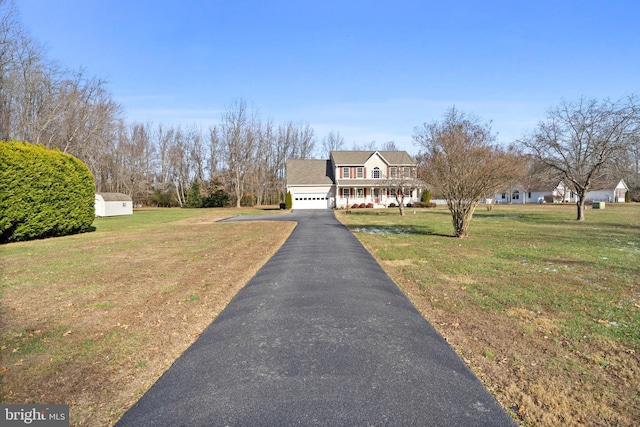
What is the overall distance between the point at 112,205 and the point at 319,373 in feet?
134

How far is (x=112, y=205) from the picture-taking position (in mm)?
37844

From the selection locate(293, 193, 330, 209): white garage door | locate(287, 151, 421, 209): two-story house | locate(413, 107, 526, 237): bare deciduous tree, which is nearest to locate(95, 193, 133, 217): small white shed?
locate(287, 151, 421, 209): two-story house

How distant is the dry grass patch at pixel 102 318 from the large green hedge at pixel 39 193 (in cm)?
552

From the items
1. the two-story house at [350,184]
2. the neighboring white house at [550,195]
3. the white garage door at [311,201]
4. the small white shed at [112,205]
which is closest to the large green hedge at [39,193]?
the small white shed at [112,205]

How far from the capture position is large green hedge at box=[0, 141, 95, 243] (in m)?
15.7

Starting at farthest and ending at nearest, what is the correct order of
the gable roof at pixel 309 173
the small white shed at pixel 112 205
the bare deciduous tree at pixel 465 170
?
the gable roof at pixel 309 173 → the small white shed at pixel 112 205 → the bare deciduous tree at pixel 465 170

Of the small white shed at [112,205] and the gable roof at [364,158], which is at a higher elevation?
the gable roof at [364,158]

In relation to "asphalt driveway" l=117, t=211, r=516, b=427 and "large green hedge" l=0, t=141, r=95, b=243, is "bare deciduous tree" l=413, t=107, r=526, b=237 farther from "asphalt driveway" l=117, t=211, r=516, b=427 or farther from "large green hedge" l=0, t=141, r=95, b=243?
"large green hedge" l=0, t=141, r=95, b=243

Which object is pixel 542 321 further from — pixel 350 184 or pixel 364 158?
pixel 364 158

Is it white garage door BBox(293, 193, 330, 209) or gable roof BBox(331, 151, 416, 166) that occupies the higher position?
gable roof BBox(331, 151, 416, 166)

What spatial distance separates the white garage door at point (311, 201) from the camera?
144 ft

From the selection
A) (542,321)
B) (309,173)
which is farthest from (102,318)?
(309,173)

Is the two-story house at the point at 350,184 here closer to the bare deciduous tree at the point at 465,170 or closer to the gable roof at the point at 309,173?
the gable roof at the point at 309,173

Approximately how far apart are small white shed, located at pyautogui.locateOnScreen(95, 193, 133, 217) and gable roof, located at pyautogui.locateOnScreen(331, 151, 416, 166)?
24729 mm
